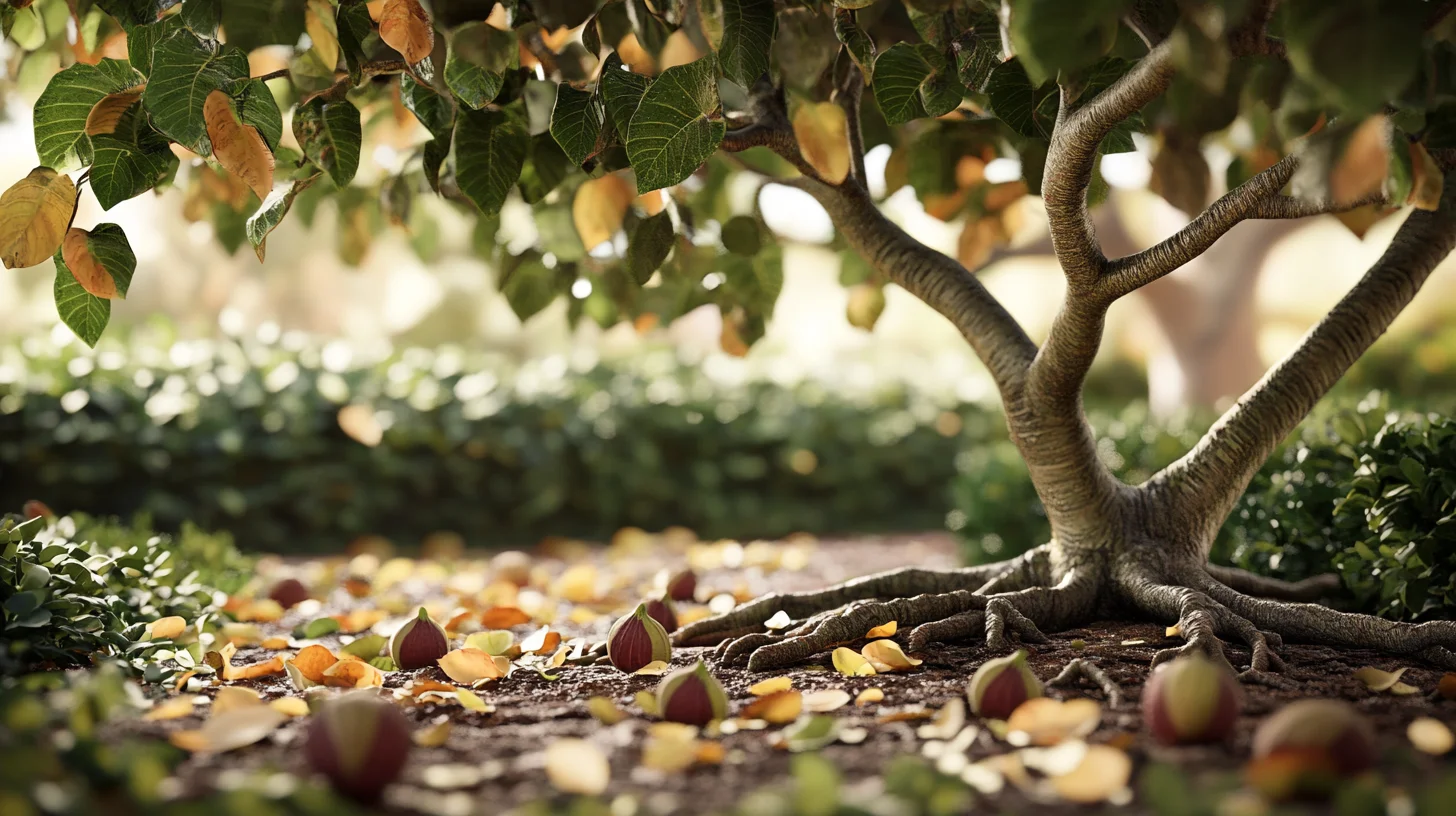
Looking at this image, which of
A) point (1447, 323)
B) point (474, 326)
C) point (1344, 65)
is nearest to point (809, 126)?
point (1344, 65)

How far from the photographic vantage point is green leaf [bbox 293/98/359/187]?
189cm

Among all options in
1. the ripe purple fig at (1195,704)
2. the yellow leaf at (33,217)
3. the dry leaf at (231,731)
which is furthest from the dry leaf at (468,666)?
the ripe purple fig at (1195,704)

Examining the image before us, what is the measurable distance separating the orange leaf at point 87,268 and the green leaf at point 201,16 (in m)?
0.43

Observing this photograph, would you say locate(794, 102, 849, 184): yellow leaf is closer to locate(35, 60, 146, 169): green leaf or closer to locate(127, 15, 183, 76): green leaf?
locate(127, 15, 183, 76): green leaf

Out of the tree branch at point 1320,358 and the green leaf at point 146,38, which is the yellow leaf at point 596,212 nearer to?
the green leaf at point 146,38

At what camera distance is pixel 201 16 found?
1.67 metres

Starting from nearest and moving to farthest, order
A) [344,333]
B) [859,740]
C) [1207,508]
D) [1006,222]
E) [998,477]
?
1. [859,740]
2. [1207,508]
3. [1006,222]
4. [998,477]
5. [344,333]

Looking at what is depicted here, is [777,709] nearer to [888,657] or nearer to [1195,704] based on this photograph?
[888,657]

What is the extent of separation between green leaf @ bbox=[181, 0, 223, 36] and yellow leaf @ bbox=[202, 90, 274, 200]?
3.8 inches

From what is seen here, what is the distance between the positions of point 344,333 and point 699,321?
19.9 feet

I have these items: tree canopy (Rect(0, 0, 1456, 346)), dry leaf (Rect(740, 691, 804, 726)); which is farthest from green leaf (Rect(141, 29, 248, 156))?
dry leaf (Rect(740, 691, 804, 726))

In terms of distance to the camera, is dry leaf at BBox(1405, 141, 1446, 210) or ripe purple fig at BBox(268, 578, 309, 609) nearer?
dry leaf at BBox(1405, 141, 1446, 210)

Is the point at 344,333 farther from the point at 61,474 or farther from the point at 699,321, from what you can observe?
the point at 61,474

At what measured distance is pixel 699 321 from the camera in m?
18.9
